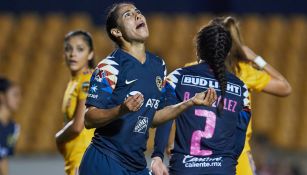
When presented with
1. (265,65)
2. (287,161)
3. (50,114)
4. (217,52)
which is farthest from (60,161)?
(217,52)

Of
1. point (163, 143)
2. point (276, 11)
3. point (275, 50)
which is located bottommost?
point (163, 143)

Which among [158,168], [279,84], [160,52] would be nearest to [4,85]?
[279,84]

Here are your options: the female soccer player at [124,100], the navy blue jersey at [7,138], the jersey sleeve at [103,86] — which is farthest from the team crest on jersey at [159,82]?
the navy blue jersey at [7,138]

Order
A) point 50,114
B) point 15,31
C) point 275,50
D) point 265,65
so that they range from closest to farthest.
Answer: point 265,65 → point 50,114 → point 275,50 → point 15,31

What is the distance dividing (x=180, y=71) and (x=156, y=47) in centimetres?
770

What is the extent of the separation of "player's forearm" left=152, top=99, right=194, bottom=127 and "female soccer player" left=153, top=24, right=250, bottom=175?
218 millimetres

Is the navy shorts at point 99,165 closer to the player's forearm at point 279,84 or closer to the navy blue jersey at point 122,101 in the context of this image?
the navy blue jersey at point 122,101

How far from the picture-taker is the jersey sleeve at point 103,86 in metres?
3.75

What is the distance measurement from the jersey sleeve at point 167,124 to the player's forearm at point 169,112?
7.6 inches

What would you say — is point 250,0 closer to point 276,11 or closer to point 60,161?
point 276,11

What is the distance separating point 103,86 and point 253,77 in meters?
1.32

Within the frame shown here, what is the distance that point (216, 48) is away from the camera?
4219 mm

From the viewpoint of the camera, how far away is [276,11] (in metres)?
13.7

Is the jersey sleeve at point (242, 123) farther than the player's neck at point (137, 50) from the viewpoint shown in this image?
Yes
